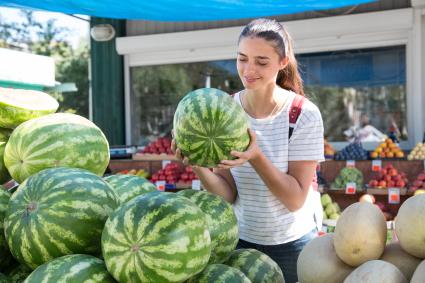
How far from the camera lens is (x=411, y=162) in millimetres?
6172

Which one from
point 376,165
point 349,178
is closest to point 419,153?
point 376,165

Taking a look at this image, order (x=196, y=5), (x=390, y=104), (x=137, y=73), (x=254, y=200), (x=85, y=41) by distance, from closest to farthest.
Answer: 1. (x=254, y=200)
2. (x=196, y=5)
3. (x=390, y=104)
4. (x=137, y=73)
5. (x=85, y=41)

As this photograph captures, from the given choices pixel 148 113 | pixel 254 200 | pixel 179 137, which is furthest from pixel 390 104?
pixel 179 137

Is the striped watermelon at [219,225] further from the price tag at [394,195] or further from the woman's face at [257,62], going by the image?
the price tag at [394,195]

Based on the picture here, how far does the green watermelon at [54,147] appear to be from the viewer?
1.53 meters

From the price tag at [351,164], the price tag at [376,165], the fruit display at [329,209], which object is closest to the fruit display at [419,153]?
the price tag at [376,165]

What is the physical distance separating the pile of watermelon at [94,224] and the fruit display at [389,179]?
471 cm

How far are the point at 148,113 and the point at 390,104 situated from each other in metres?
4.17

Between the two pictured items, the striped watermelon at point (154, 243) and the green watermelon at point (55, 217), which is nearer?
the striped watermelon at point (154, 243)

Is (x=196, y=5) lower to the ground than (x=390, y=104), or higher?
higher

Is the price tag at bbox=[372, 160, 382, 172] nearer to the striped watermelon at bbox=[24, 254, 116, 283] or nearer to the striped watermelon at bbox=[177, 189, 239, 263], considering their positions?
the striped watermelon at bbox=[177, 189, 239, 263]

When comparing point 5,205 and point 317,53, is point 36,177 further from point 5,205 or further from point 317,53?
point 317,53

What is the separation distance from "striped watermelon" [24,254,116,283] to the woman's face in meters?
1.25

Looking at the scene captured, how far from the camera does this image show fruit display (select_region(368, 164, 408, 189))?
583 centimetres
